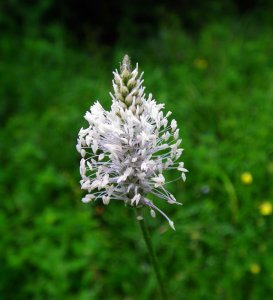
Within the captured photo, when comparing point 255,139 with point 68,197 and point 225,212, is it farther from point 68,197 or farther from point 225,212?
point 68,197

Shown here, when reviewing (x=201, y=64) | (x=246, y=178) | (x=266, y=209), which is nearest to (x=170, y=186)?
(x=246, y=178)

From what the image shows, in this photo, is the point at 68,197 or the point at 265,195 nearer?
the point at 265,195

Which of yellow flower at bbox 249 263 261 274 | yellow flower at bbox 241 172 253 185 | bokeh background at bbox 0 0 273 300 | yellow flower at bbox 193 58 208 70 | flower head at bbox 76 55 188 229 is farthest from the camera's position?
yellow flower at bbox 193 58 208 70

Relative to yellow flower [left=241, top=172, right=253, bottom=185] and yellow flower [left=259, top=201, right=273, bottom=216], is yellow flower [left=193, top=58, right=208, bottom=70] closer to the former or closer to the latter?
yellow flower [left=241, top=172, right=253, bottom=185]

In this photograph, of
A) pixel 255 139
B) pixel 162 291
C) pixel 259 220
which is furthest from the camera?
pixel 255 139

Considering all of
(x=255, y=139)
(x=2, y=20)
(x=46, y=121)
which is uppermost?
(x=2, y=20)

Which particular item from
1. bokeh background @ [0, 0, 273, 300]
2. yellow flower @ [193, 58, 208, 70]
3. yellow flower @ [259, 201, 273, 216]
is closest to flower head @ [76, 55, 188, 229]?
bokeh background @ [0, 0, 273, 300]

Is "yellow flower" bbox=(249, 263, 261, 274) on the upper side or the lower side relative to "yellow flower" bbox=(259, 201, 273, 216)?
lower

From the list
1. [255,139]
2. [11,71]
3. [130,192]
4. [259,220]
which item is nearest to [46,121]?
[11,71]
